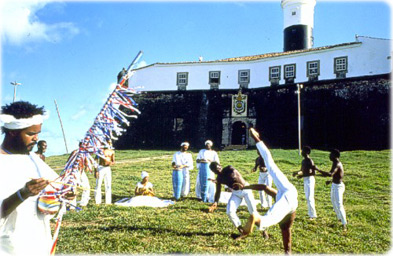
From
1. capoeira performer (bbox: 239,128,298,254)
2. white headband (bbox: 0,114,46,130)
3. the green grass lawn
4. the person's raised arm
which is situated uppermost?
white headband (bbox: 0,114,46,130)

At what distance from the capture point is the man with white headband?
103 inches

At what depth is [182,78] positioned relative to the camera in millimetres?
31906

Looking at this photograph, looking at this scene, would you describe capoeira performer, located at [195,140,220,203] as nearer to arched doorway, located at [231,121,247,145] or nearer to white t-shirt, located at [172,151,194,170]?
white t-shirt, located at [172,151,194,170]

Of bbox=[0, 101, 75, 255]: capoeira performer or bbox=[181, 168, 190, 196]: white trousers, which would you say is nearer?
bbox=[0, 101, 75, 255]: capoeira performer

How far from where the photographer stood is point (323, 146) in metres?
25.3

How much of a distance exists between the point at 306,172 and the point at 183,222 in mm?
3123

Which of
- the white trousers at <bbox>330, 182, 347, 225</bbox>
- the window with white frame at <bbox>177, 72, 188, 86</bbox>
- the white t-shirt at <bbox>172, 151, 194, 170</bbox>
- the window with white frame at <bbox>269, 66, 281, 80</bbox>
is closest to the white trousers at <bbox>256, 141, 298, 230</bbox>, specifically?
the white trousers at <bbox>330, 182, 347, 225</bbox>

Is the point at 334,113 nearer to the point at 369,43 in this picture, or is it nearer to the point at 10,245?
the point at 369,43

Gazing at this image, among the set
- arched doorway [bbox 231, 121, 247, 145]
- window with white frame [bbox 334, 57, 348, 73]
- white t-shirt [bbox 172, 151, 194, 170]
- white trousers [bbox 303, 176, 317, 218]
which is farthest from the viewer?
arched doorway [bbox 231, 121, 247, 145]

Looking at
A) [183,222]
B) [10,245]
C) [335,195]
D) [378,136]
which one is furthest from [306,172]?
[378,136]

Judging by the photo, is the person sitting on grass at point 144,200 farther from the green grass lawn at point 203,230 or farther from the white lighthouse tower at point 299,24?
the white lighthouse tower at point 299,24

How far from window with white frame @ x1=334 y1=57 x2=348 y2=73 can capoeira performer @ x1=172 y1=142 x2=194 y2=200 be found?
19.8 m

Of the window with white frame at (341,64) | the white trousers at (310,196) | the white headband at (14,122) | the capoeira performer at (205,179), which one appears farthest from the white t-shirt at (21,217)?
the window with white frame at (341,64)

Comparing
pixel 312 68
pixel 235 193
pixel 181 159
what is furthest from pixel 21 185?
pixel 312 68
